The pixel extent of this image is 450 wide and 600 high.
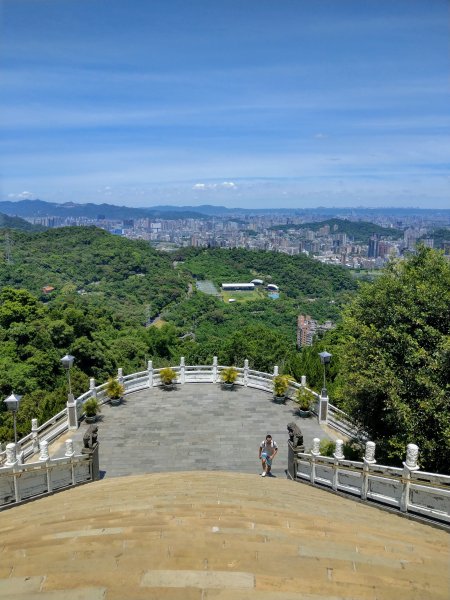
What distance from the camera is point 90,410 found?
14.9 metres

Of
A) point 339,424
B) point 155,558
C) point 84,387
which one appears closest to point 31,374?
point 84,387

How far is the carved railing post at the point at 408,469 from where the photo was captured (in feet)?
24.2

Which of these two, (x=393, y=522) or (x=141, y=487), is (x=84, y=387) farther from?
(x=393, y=522)

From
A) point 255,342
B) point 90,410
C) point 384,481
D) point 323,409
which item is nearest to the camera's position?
point 384,481

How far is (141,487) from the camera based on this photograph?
935 cm

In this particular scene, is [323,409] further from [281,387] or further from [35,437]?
[35,437]

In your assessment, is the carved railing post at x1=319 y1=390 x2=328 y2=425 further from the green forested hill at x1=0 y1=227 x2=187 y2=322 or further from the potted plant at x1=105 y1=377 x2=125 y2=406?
the green forested hill at x1=0 y1=227 x2=187 y2=322

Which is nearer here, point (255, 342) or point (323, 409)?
point (323, 409)

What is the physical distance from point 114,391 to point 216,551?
38.3 feet

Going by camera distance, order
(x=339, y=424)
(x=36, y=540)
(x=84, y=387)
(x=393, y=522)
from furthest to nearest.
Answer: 1. (x=84, y=387)
2. (x=339, y=424)
3. (x=393, y=522)
4. (x=36, y=540)

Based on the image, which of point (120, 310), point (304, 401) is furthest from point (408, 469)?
point (120, 310)

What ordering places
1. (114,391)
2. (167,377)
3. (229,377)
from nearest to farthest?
1. (114,391)
2. (229,377)
3. (167,377)

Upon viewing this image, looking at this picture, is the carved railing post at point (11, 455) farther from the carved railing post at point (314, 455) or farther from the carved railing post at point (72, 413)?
the carved railing post at point (314, 455)

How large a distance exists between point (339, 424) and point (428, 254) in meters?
5.67
